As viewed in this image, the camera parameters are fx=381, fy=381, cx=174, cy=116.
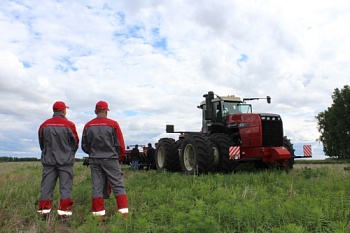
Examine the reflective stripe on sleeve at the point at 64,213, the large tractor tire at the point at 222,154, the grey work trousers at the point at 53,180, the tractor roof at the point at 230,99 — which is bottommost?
the reflective stripe on sleeve at the point at 64,213

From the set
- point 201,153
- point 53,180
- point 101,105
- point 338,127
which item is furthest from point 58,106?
point 338,127

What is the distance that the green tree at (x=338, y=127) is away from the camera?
49.9 meters

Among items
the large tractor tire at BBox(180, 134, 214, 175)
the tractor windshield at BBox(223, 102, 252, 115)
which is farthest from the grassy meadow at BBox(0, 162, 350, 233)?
the tractor windshield at BBox(223, 102, 252, 115)

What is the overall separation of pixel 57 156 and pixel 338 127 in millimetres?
49696

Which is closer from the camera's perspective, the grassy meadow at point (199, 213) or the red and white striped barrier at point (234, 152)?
the grassy meadow at point (199, 213)

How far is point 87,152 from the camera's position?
6820 mm

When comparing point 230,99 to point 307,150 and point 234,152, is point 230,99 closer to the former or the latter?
point 234,152

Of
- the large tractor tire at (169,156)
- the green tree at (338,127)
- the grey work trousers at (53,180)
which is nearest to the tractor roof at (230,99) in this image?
the large tractor tire at (169,156)

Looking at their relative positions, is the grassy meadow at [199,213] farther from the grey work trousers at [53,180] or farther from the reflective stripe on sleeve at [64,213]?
the grey work trousers at [53,180]

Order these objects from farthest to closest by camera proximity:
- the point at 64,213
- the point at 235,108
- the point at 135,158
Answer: the point at 135,158 → the point at 235,108 → the point at 64,213

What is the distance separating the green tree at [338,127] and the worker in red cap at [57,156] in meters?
49.0

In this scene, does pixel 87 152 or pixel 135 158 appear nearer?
pixel 87 152

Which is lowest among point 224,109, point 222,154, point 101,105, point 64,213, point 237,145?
point 64,213

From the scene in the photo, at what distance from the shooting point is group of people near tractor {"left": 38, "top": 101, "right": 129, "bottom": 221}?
642 cm
